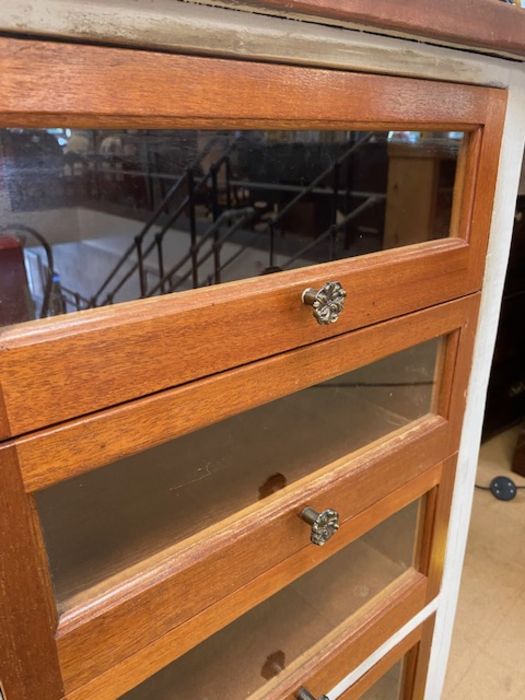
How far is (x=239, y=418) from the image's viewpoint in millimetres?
534

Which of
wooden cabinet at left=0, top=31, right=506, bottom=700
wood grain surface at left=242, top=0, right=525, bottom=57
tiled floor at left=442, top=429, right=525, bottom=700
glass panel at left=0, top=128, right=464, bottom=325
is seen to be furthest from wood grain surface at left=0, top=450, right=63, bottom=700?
tiled floor at left=442, top=429, right=525, bottom=700

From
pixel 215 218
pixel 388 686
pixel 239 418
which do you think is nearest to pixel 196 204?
pixel 215 218

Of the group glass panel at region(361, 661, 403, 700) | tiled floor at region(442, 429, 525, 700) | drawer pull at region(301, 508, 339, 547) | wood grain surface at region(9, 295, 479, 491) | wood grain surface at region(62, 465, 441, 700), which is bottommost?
tiled floor at region(442, 429, 525, 700)

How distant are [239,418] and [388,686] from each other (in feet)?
2.13

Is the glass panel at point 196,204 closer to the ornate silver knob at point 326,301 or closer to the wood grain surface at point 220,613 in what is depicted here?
the ornate silver knob at point 326,301

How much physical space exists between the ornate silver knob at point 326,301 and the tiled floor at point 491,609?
1.08 m

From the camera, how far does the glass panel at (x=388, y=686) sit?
868mm

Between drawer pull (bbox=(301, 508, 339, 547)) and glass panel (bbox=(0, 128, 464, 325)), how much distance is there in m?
0.25

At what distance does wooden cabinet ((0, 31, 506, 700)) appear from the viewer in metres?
0.35

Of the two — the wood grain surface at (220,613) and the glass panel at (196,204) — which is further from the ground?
the glass panel at (196,204)

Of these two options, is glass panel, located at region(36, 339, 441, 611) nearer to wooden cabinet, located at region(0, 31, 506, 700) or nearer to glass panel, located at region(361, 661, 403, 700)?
wooden cabinet, located at region(0, 31, 506, 700)

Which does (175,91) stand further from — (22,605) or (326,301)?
(22,605)

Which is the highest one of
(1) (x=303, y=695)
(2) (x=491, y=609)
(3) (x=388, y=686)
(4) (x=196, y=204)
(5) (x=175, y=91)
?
(5) (x=175, y=91)

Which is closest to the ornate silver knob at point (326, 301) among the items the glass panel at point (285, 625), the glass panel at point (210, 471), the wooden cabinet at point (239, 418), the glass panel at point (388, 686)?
the wooden cabinet at point (239, 418)
